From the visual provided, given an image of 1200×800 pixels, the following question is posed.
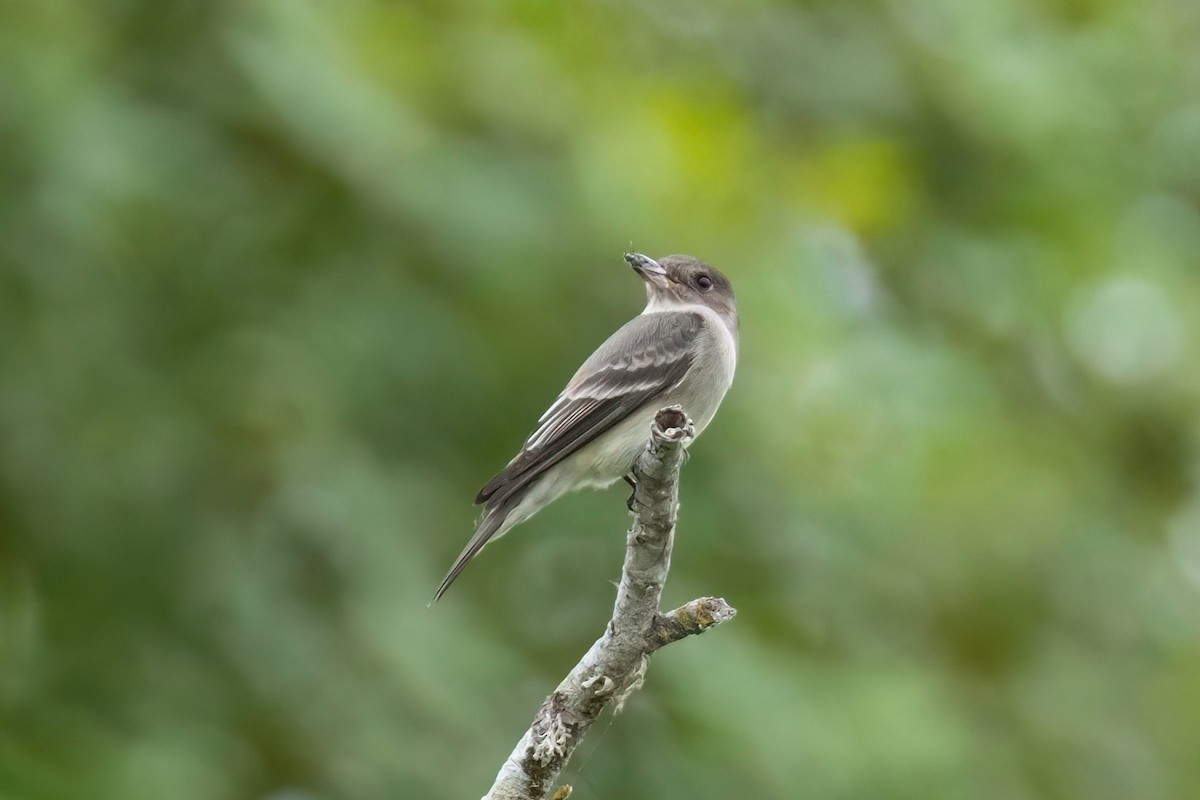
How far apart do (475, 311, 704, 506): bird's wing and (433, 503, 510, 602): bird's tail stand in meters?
0.05

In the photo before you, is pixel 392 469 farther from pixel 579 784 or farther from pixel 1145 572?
pixel 1145 572

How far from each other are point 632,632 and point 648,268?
196cm

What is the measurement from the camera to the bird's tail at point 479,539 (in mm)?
3982

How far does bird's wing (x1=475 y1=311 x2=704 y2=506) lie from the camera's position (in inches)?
170

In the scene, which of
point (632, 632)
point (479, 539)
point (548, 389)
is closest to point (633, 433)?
point (548, 389)

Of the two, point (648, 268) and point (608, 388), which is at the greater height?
point (648, 268)

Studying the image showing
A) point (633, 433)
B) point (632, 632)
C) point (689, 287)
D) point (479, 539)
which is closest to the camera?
point (632, 632)

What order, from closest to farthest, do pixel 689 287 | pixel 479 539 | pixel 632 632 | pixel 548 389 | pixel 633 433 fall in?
pixel 632 632 < pixel 479 539 < pixel 548 389 < pixel 633 433 < pixel 689 287

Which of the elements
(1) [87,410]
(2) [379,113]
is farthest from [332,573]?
(2) [379,113]

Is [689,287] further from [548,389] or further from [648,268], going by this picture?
[548,389]

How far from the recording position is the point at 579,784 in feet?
12.3

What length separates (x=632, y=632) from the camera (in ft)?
10.3

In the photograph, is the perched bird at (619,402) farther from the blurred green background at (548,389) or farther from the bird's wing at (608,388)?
the blurred green background at (548,389)

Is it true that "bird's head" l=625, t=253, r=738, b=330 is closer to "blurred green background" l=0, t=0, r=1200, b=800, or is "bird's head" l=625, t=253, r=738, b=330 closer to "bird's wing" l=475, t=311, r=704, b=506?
"bird's wing" l=475, t=311, r=704, b=506
